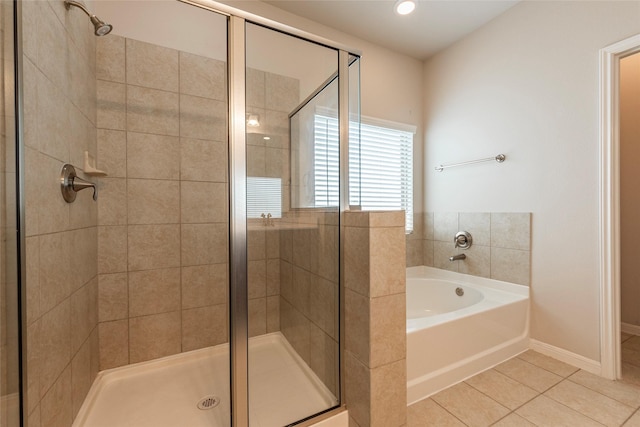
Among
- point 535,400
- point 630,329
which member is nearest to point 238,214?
point 535,400

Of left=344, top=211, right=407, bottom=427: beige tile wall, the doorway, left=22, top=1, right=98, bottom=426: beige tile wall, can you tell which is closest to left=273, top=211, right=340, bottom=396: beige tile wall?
left=344, top=211, right=407, bottom=427: beige tile wall

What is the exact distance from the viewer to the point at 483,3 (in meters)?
2.08

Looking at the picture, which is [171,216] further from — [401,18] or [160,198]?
[401,18]

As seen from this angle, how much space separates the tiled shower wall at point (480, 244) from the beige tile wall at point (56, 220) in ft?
8.58

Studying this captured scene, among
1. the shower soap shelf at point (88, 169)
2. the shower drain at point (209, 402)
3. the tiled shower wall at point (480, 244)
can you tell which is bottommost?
the shower drain at point (209, 402)

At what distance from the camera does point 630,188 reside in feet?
7.63

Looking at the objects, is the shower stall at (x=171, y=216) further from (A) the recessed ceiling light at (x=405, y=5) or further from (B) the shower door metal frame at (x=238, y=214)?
(A) the recessed ceiling light at (x=405, y=5)

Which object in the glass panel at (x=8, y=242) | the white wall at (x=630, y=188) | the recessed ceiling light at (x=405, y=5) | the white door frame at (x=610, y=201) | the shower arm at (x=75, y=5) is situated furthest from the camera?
the white wall at (x=630, y=188)

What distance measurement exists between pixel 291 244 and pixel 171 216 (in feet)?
3.25

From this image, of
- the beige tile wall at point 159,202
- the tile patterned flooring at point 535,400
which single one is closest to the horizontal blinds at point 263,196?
the beige tile wall at point 159,202

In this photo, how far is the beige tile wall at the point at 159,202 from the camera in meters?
1.68

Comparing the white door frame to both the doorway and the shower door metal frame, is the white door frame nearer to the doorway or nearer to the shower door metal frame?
the doorway

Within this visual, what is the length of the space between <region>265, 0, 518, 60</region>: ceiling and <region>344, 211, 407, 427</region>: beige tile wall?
1851 mm

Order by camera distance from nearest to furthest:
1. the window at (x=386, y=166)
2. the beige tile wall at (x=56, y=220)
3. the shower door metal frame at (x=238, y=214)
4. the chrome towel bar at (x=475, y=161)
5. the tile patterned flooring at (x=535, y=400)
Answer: the beige tile wall at (x=56, y=220) → the shower door metal frame at (x=238, y=214) → the tile patterned flooring at (x=535, y=400) → the chrome towel bar at (x=475, y=161) → the window at (x=386, y=166)
